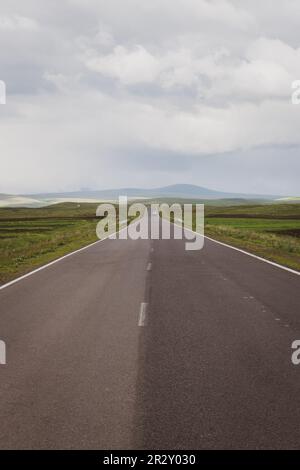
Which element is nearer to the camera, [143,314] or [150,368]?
[150,368]

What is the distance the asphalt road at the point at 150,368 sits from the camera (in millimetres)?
4945

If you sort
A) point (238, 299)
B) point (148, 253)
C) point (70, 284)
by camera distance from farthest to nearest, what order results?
point (148, 253) → point (70, 284) → point (238, 299)

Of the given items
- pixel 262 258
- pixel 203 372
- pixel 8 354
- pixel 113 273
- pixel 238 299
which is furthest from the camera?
pixel 262 258

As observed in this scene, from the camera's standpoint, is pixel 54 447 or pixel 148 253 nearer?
pixel 54 447

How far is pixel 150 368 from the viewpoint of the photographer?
6910 millimetres

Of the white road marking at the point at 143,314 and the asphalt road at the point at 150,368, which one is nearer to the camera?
the asphalt road at the point at 150,368

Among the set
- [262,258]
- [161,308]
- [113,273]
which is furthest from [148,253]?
[161,308]

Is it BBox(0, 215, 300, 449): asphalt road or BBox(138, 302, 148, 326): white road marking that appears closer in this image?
BBox(0, 215, 300, 449): asphalt road

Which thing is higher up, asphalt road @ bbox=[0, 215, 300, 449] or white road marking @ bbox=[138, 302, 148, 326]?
asphalt road @ bbox=[0, 215, 300, 449]

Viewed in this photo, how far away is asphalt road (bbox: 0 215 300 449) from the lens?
4945 mm

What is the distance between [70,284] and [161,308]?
4.84 metres

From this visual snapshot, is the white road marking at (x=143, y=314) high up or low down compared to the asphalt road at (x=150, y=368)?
down

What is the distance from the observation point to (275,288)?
45.3 ft

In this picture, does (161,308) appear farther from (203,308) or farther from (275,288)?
(275,288)
